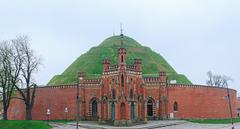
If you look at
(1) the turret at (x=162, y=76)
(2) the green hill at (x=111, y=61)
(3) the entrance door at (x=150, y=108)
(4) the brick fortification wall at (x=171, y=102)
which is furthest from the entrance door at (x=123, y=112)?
(2) the green hill at (x=111, y=61)

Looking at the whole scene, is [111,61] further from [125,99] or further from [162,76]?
[125,99]

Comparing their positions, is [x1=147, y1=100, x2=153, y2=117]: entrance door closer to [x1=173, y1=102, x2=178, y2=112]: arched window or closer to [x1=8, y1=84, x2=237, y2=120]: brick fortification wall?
[x1=8, y1=84, x2=237, y2=120]: brick fortification wall

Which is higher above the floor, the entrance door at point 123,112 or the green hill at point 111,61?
the green hill at point 111,61

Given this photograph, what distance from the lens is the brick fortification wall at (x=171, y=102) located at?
49000 millimetres

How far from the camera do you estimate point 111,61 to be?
65375 mm

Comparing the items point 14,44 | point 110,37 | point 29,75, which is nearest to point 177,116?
point 29,75

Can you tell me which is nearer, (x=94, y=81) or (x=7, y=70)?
(x=7, y=70)

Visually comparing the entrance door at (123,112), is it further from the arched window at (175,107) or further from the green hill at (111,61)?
the green hill at (111,61)

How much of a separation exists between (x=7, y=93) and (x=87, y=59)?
24.9m

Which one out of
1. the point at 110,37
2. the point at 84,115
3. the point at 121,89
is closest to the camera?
the point at 121,89

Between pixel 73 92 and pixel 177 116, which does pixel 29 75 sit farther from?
pixel 177 116

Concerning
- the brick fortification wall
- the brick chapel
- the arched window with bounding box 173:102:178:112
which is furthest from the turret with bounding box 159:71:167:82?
the arched window with bounding box 173:102:178:112

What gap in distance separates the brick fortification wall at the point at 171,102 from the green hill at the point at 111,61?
717 centimetres

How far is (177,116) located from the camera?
50.0 m
